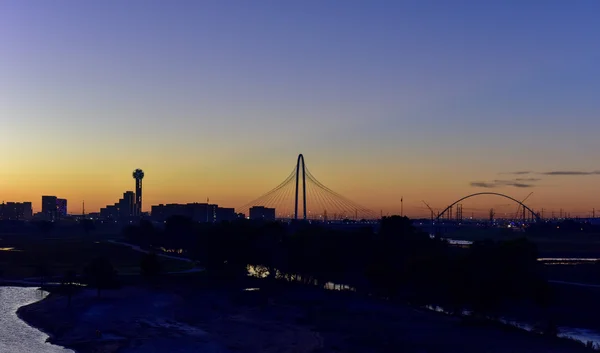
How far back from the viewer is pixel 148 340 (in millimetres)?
48719

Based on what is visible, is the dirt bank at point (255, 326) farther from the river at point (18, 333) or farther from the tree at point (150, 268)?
the tree at point (150, 268)

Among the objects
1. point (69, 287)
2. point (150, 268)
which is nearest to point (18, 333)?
point (69, 287)

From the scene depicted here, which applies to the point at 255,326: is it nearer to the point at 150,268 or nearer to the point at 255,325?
the point at 255,325

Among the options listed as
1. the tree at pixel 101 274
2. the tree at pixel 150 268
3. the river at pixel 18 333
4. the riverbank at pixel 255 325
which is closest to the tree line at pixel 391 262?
the riverbank at pixel 255 325

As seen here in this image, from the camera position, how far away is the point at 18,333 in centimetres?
5219

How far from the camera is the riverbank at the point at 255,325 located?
45281 mm

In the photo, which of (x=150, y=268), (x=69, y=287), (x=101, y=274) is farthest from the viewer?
(x=150, y=268)

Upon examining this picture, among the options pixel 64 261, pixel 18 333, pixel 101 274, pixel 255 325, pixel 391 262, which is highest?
pixel 391 262

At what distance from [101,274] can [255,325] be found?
26380 millimetres

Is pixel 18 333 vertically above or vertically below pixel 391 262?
below

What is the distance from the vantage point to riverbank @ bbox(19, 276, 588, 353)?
4528 cm

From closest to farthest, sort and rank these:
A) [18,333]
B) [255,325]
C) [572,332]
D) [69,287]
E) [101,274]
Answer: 1. [18,333]
2. [255,325]
3. [572,332]
4. [69,287]
5. [101,274]

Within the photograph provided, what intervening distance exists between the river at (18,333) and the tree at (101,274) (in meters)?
6.00

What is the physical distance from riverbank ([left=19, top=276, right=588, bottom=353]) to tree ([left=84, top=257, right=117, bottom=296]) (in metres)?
1.45
